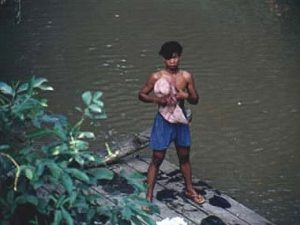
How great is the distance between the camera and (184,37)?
13.1 m

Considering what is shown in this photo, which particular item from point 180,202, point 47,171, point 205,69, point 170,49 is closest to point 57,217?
point 47,171

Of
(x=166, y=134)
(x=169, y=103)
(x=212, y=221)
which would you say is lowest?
(x=212, y=221)

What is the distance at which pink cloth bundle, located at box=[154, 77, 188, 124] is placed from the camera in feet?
16.1

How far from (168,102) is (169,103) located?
0.05 ft

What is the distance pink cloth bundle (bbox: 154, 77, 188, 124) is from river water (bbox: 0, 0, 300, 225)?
2.13 m

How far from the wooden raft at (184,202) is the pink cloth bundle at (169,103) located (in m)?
0.68

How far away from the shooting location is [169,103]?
16.3 ft

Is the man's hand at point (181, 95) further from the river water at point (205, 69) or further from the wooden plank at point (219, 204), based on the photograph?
the river water at point (205, 69)

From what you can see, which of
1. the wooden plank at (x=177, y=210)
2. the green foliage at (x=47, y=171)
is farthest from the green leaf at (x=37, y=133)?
the wooden plank at (x=177, y=210)

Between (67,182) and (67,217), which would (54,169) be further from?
(67,217)

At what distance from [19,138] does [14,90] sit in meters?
0.18

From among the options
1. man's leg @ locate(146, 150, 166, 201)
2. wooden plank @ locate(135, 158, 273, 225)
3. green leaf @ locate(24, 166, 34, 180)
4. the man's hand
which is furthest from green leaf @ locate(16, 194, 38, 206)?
wooden plank @ locate(135, 158, 273, 225)

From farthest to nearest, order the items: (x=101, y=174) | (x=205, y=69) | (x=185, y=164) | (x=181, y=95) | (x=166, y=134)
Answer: (x=205, y=69) → (x=185, y=164) → (x=166, y=134) → (x=181, y=95) → (x=101, y=174)

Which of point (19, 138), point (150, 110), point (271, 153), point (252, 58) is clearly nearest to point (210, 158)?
point (271, 153)
